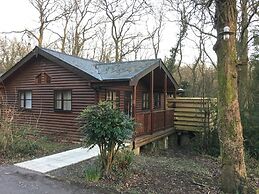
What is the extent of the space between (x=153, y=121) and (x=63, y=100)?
14.7ft

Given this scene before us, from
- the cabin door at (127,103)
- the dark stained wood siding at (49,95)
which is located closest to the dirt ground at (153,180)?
the dark stained wood siding at (49,95)

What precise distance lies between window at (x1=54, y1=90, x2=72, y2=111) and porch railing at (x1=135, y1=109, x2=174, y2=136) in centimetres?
347

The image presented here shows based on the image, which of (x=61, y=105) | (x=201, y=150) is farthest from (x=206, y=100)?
(x=61, y=105)

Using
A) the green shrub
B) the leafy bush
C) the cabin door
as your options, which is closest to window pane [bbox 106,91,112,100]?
the cabin door

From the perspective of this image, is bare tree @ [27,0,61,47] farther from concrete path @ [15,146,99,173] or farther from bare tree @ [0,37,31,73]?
concrete path @ [15,146,99,173]

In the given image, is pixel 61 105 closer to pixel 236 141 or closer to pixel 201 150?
pixel 201 150

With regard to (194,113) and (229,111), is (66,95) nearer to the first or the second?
(194,113)

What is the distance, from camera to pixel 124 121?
7398 mm

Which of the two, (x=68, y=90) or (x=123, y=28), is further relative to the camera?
(x=123, y=28)

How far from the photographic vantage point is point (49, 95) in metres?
14.2

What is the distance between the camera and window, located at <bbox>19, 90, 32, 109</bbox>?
596 inches

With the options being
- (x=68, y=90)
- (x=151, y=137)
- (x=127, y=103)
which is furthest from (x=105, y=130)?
(x=127, y=103)

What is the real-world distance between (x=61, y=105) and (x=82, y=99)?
1.49m

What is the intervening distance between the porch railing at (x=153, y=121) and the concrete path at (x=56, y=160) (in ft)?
9.10
